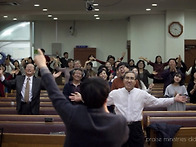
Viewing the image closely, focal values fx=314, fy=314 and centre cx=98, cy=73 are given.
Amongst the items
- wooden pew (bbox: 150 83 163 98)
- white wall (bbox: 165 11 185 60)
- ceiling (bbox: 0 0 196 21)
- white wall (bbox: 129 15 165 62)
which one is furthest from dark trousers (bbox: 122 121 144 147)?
white wall (bbox: 129 15 165 62)

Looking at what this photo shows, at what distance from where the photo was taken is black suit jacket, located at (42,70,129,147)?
1.55 metres

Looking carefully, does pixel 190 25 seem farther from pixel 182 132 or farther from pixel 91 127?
pixel 91 127

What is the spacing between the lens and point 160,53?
1192cm

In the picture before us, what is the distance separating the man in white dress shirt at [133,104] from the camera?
10.7ft

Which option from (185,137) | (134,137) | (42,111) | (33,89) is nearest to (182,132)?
(185,137)

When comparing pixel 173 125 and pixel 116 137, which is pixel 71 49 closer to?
pixel 173 125

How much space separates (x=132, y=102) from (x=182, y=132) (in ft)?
3.76

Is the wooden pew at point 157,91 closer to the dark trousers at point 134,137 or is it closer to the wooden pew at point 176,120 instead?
the wooden pew at point 176,120

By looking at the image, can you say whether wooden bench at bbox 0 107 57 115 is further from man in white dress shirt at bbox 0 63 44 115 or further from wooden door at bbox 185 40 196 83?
wooden door at bbox 185 40 196 83

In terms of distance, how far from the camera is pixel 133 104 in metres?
3.34

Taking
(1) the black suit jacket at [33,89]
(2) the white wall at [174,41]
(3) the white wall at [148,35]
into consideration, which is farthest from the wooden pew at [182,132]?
(3) the white wall at [148,35]

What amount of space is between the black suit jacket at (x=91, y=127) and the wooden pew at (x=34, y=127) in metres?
2.53

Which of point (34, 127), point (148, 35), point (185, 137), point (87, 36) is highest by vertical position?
point (87, 36)

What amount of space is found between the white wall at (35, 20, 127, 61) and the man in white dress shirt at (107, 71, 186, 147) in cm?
1070
